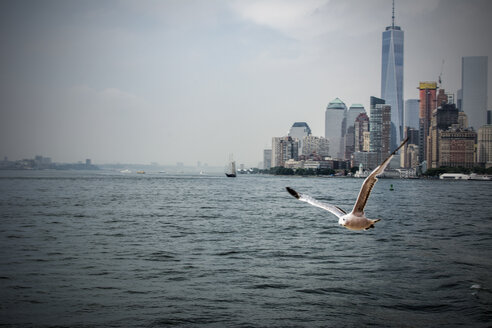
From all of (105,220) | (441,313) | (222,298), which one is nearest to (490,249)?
(441,313)

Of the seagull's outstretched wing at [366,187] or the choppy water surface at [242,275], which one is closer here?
the seagull's outstretched wing at [366,187]

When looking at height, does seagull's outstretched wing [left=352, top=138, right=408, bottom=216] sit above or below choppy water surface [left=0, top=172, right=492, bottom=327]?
above

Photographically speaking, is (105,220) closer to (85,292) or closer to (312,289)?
(85,292)

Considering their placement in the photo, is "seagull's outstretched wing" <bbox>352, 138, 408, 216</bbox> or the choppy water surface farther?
the choppy water surface

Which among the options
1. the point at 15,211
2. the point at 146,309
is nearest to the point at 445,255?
the point at 146,309

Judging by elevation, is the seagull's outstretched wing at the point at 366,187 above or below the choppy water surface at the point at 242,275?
above

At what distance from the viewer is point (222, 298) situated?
22062 mm

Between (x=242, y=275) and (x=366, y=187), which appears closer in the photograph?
(x=366, y=187)

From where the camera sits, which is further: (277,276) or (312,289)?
(277,276)

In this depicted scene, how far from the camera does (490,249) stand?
1411 inches

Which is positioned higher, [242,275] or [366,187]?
[366,187]

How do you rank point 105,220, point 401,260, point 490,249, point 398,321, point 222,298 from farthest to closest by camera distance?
point 105,220 → point 490,249 → point 401,260 → point 222,298 → point 398,321

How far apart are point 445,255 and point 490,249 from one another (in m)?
4.87

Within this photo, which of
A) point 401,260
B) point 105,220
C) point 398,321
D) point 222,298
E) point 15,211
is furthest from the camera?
point 15,211
